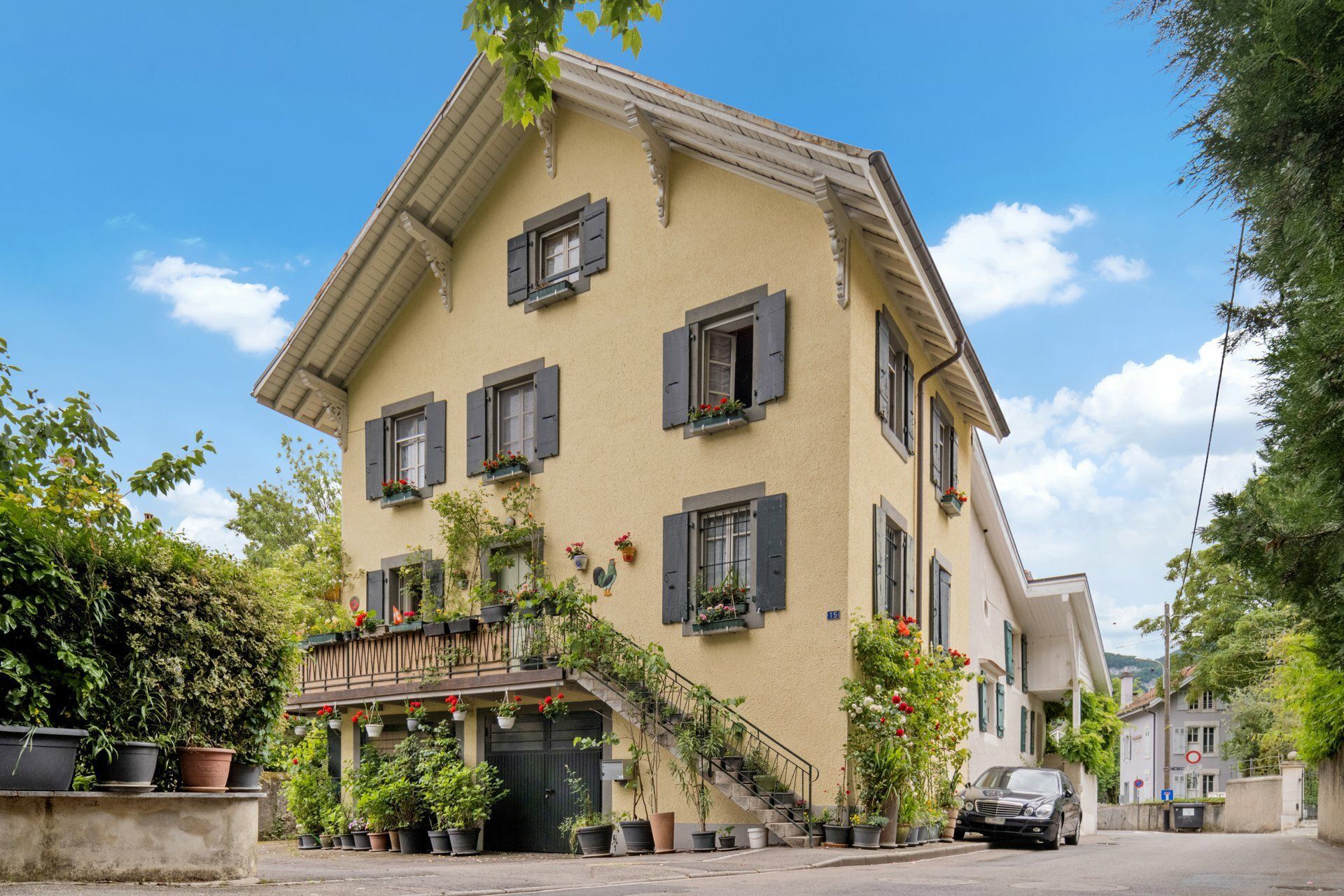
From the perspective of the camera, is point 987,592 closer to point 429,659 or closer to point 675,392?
point 675,392

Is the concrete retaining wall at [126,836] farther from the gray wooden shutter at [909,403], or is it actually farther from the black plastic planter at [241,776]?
the gray wooden shutter at [909,403]

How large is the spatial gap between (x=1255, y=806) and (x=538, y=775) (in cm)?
2437

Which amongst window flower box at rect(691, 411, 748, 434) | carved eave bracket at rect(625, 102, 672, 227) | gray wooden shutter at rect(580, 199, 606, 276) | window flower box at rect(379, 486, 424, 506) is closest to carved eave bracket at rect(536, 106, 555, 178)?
gray wooden shutter at rect(580, 199, 606, 276)

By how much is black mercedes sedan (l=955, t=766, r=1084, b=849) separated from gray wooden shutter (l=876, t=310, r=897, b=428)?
5.54 meters

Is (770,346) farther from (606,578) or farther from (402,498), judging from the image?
(402,498)

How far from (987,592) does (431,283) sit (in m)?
12.3

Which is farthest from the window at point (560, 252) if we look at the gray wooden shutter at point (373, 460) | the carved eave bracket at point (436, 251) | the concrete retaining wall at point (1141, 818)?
the concrete retaining wall at point (1141, 818)

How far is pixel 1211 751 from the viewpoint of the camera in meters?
68.9

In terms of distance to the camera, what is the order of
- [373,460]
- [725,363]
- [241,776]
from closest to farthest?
[241,776] < [725,363] < [373,460]

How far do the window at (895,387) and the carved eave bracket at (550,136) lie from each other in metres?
6.10

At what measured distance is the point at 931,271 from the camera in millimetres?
17031

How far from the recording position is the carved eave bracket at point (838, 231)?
1541cm

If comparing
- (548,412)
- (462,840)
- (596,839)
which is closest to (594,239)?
(548,412)

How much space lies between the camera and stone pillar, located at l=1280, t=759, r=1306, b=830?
3122 centimetres
